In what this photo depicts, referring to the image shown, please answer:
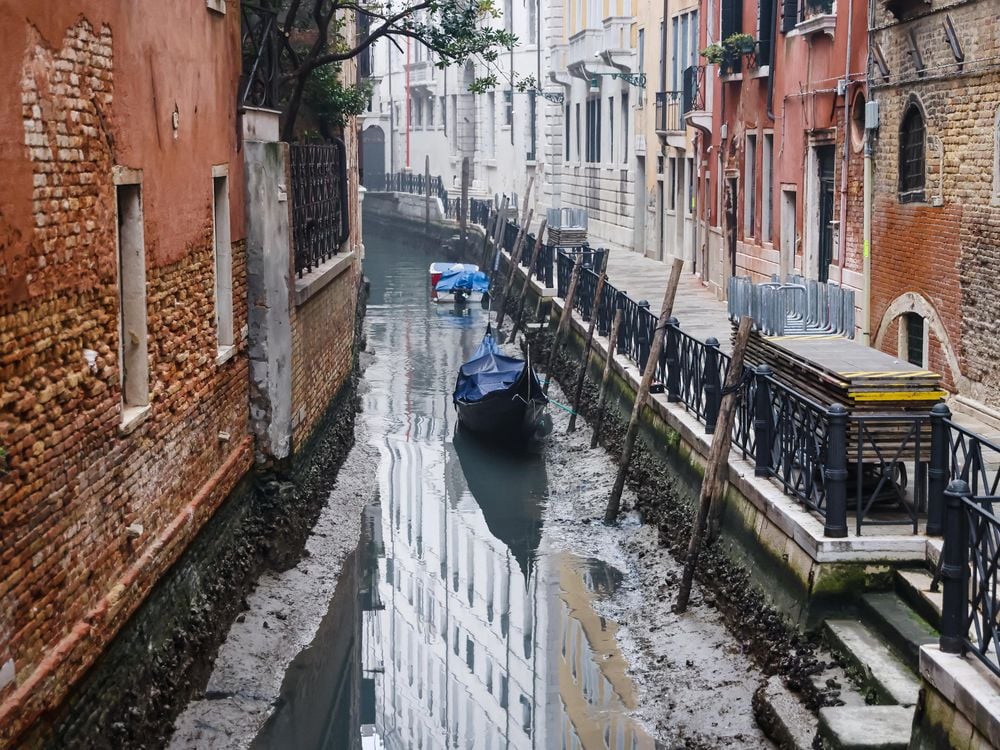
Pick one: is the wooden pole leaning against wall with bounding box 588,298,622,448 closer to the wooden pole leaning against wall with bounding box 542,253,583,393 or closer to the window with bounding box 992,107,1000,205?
the wooden pole leaning against wall with bounding box 542,253,583,393

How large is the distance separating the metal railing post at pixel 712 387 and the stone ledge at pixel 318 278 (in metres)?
3.45

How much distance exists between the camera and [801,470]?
885 centimetres

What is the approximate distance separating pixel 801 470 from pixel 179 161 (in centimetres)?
423

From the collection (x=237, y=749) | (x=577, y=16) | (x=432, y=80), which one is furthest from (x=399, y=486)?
(x=432, y=80)

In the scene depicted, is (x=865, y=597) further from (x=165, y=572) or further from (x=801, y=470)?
(x=165, y=572)

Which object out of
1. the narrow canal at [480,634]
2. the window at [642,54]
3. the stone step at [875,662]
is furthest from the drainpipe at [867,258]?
the window at [642,54]

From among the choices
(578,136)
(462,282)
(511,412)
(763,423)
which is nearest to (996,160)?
(763,423)

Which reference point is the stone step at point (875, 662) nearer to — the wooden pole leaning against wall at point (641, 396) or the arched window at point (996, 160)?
the wooden pole leaning against wall at point (641, 396)

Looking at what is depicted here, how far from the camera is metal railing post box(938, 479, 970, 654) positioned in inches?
235

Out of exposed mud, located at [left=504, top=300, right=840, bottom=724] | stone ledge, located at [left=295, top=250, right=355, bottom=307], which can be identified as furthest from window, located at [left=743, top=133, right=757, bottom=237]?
stone ledge, located at [left=295, top=250, right=355, bottom=307]

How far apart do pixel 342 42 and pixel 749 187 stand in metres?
→ 5.96

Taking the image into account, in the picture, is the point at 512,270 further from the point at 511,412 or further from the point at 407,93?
the point at 407,93

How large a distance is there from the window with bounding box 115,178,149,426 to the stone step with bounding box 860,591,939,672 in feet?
13.4

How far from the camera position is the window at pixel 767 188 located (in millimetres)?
19297
